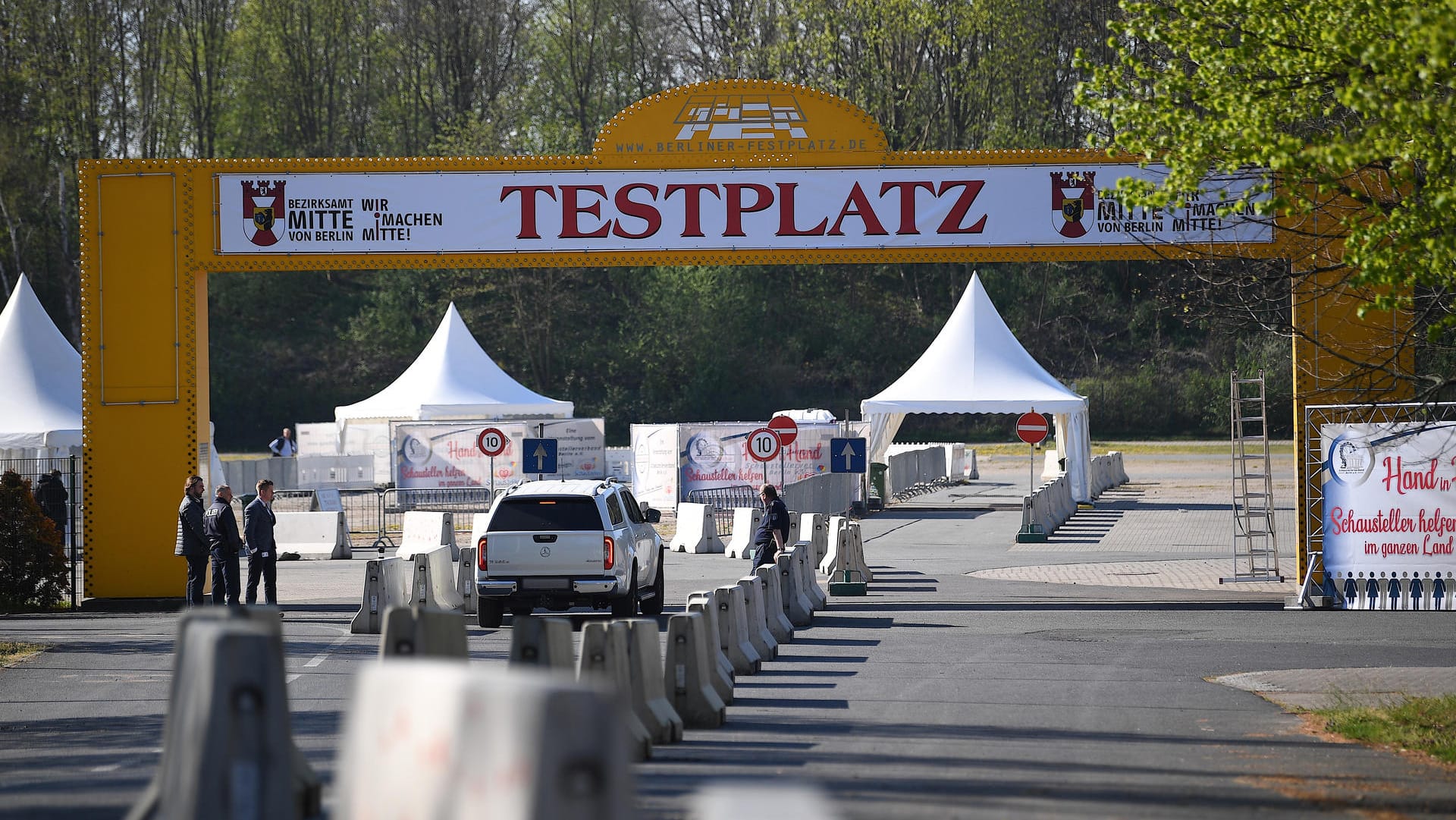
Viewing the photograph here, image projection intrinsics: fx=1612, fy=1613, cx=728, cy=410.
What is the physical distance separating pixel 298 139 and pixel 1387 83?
2732 inches

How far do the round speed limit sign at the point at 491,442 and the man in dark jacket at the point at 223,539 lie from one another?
15418 mm

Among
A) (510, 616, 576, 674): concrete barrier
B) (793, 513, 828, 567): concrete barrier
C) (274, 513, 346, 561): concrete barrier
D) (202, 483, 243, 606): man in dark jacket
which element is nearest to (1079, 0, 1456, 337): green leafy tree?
(510, 616, 576, 674): concrete barrier

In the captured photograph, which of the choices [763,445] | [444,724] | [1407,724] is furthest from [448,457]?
[444,724]

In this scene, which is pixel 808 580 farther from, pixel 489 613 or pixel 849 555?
pixel 489 613

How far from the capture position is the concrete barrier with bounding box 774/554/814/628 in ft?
58.1

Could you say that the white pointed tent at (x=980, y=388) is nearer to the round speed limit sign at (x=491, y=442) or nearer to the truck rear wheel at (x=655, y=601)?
the round speed limit sign at (x=491, y=442)

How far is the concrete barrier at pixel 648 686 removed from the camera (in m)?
10.2

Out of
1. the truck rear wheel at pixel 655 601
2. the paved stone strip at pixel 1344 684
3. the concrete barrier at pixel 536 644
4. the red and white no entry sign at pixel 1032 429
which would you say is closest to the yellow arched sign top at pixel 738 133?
the truck rear wheel at pixel 655 601

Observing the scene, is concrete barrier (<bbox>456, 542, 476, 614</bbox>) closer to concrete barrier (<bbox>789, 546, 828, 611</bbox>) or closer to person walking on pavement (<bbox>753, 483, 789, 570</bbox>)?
person walking on pavement (<bbox>753, 483, 789, 570</bbox>)

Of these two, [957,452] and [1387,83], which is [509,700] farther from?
[957,452]

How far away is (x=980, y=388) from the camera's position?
122 feet

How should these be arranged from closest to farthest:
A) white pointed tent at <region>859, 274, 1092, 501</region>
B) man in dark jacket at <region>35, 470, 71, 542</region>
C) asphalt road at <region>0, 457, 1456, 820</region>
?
1. asphalt road at <region>0, 457, 1456, 820</region>
2. man in dark jacket at <region>35, 470, 71, 542</region>
3. white pointed tent at <region>859, 274, 1092, 501</region>

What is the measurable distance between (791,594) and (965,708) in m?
6.11

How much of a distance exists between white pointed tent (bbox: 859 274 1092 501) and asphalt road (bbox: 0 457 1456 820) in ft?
48.3
